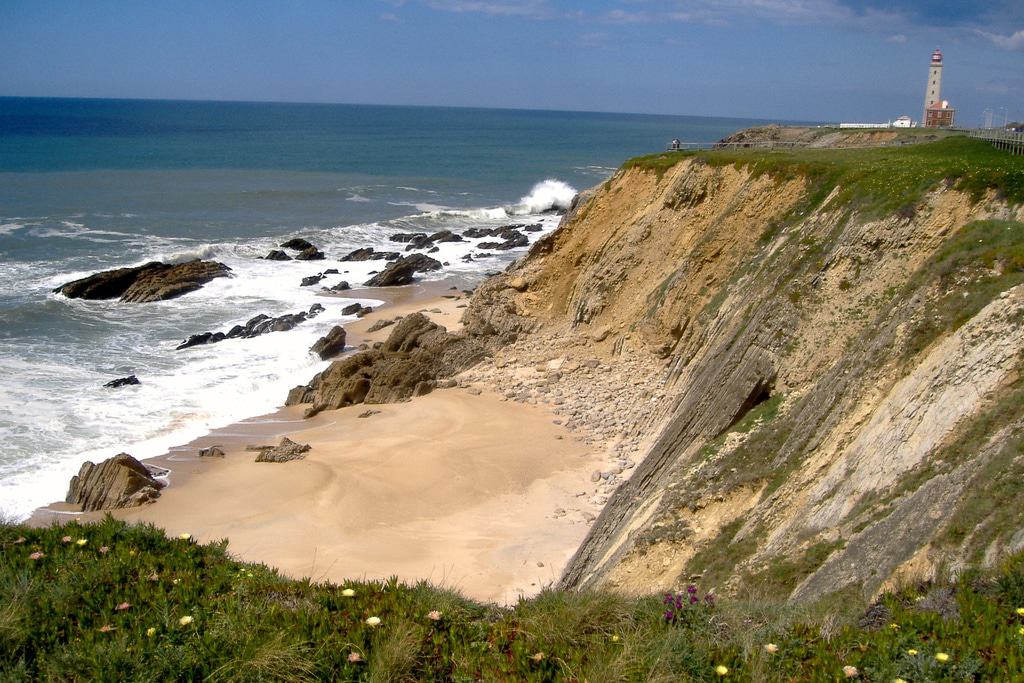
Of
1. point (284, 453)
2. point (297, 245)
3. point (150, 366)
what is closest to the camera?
point (284, 453)

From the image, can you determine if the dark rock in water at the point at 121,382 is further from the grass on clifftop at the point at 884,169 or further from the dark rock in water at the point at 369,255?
the dark rock in water at the point at 369,255

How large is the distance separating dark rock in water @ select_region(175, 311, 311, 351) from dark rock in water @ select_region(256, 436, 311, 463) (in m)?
11.7

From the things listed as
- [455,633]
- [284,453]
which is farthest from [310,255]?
[455,633]

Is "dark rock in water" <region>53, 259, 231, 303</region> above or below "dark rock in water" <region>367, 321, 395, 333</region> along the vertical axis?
→ above

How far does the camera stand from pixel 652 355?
23.7 metres

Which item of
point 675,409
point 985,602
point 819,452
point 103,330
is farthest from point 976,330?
point 103,330

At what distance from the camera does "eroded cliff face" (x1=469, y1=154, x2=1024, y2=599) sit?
8703mm

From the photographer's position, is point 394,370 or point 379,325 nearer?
point 394,370

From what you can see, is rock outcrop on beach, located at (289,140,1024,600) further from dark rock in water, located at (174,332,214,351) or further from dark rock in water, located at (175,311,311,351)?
dark rock in water, located at (174,332,214,351)

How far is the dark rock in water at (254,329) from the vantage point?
101 ft

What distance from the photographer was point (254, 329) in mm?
32219

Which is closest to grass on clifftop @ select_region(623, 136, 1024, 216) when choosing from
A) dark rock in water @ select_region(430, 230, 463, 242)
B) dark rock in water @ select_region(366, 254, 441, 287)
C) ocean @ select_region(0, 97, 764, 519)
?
ocean @ select_region(0, 97, 764, 519)

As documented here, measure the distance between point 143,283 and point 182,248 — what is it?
417 inches

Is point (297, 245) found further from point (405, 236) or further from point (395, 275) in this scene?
point (395, 275)
